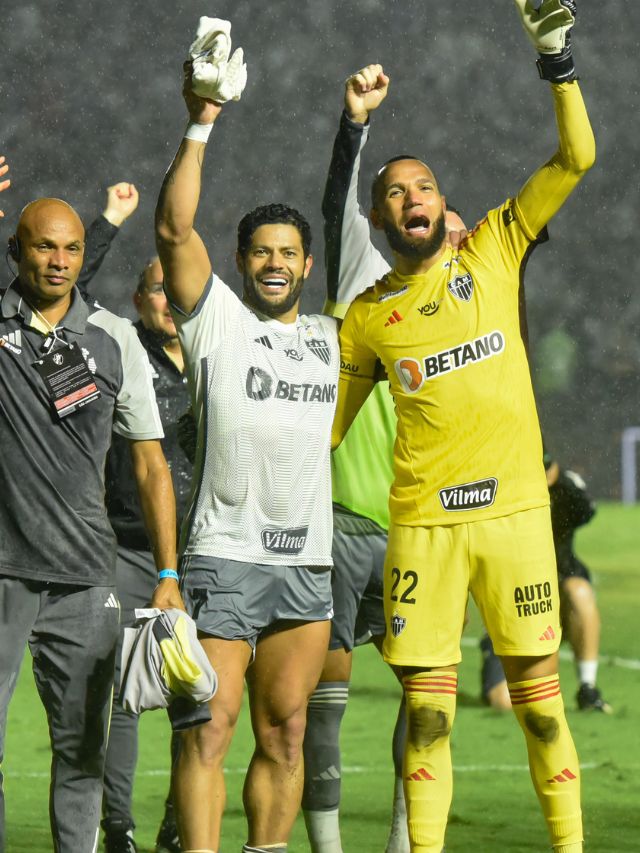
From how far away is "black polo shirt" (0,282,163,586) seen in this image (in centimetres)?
351

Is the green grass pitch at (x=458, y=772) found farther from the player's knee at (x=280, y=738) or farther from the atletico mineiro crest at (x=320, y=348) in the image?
the atletico mineiro crest at (x=320, y=348)

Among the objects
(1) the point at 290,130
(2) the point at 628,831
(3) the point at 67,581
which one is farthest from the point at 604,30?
(3) the point at 67,581

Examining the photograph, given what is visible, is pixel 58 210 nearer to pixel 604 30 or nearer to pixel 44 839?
pixel 44 839

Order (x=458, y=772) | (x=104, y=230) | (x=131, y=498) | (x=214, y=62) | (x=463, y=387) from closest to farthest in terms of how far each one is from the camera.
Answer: (x=214, y=62)
(x=463, y=387)
(x=131, y=498)
(x=104, y=230)
(x=458, y=772)

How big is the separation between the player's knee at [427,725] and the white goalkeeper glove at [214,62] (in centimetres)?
156

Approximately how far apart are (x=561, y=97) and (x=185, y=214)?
0.98 meters

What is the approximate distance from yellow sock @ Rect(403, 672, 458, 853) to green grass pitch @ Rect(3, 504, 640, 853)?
0.84m

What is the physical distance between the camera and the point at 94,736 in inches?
139

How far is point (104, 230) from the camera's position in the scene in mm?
4734

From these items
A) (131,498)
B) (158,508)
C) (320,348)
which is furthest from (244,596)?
(131,498)

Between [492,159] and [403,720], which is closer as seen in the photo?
[403,720]

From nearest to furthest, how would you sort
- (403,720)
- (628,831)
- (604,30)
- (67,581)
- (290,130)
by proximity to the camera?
(67,581) < (403,720) < (628,831) < (290,130) < (604,30)

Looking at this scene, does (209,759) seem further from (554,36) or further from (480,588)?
(554,36)

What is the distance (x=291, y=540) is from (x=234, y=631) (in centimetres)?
27
